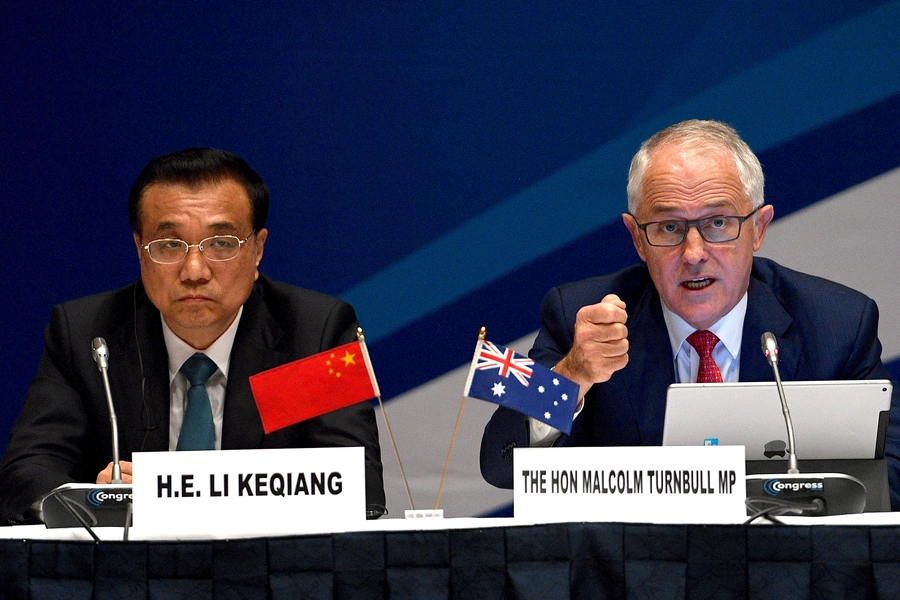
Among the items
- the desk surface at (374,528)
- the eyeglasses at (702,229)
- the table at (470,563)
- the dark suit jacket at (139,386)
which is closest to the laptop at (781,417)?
the desk surface at (374,528)

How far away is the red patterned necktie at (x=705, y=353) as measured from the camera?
9.84 ft

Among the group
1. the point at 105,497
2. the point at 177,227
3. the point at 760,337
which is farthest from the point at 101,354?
the point at 760,337

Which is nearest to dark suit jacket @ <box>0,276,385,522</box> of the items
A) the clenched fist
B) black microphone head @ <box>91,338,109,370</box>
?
black microphone head @ <box>91,338,109,370</box>

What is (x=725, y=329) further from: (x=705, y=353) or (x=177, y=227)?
(x=177, y=227)

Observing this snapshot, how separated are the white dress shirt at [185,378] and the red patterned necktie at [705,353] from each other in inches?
54.6

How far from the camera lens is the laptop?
221 cm

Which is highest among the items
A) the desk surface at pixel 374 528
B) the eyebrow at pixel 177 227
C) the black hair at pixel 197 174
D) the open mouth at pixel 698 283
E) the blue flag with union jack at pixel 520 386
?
the black hair at pixel 197 174

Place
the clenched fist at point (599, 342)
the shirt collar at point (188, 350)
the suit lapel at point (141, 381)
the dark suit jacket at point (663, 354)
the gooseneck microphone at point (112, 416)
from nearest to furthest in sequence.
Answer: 1. the gooseneck microphone at point (112, 416)
2. the clenched fist at point (599, 342)
3. the dark suit jacket at point (663, 354)
4. the suit lapel at point (141, 381)
5. the shirt collar at point (188, 350)

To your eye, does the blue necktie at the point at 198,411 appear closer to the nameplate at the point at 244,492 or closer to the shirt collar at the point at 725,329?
the nameplate at the point at 244,492

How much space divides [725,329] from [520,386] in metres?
1.03

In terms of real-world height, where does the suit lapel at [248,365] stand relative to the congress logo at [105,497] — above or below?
above

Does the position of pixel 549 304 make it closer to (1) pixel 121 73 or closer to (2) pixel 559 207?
(2) pixel 559 207

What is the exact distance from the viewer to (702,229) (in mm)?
3035

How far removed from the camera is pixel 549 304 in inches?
127
